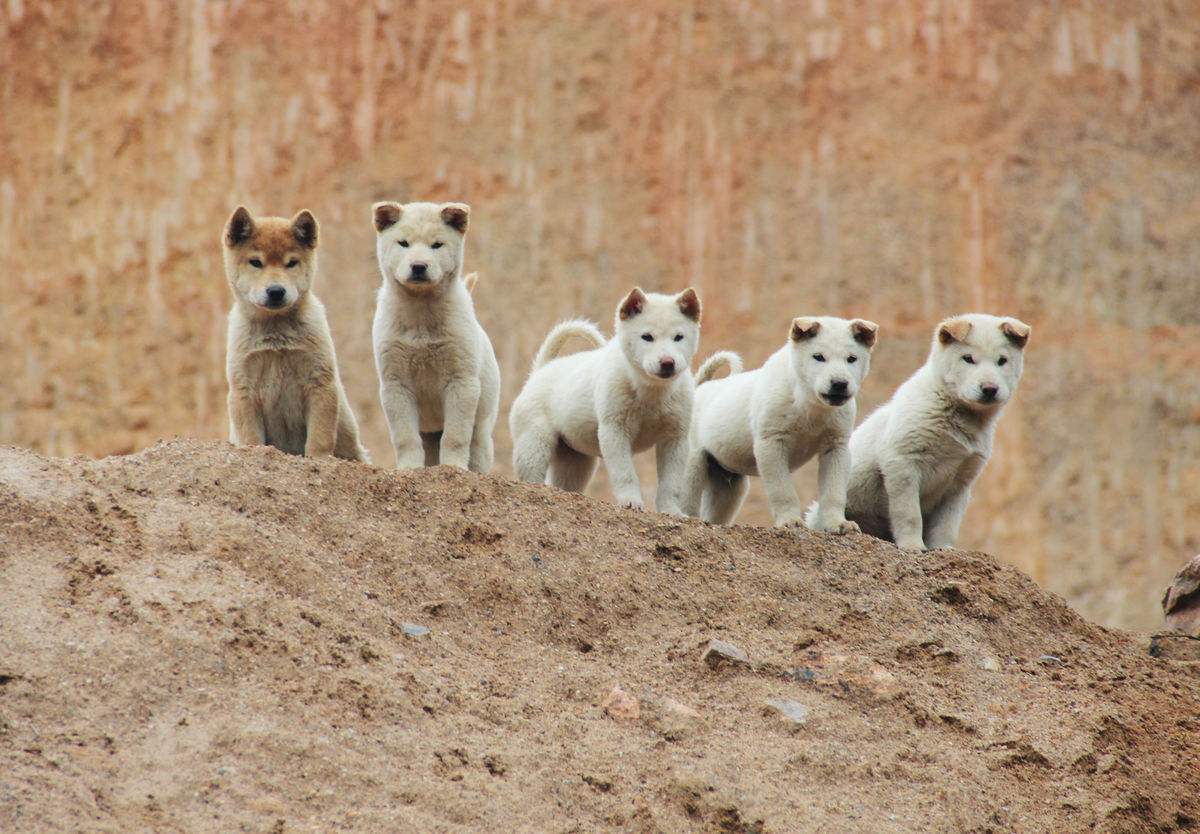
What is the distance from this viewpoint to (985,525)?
51.1 ft

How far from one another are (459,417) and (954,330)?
263cm

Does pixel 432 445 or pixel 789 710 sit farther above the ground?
pixel 432 445

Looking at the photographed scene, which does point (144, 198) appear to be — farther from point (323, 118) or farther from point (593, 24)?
point (593, 24)

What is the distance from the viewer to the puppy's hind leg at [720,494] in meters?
8.75

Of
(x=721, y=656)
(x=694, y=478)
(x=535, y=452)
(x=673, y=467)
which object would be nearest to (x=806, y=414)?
(x=673, y=467)

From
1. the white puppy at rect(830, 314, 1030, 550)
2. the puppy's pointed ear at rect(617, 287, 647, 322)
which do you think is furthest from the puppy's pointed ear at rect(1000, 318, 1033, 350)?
the puppy's pointed ear at rect(617, 287, 647, 322)

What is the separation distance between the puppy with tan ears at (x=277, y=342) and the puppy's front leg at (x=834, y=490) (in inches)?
98.0

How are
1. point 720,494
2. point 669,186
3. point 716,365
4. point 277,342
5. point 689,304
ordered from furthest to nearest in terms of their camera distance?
point 669,186
point 716,365
point 720,494
point 689,304
point 277,342

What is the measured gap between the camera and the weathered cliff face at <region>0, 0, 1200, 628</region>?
1586 cm

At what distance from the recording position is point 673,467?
786cm

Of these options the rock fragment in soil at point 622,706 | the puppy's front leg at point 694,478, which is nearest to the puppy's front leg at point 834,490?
the puppy's front leg at point 694,478

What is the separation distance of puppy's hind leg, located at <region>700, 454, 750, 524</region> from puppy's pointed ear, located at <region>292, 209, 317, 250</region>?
2655 millimetres

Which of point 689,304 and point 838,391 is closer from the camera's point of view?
point 838,391

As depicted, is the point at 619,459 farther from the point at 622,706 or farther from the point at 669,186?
the point at 669,186
